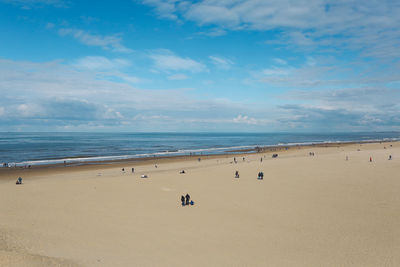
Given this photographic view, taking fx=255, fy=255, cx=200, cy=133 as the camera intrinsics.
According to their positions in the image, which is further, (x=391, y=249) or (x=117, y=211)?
(x=117, y=211)

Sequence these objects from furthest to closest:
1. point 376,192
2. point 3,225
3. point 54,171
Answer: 1. point 54,171
2. point 376,192
3. point 3,225

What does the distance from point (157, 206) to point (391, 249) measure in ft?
51.9

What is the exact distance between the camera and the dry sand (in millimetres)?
12469

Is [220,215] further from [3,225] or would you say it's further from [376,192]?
[376,192]

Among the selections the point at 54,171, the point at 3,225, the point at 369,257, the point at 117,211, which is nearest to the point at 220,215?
the point at 117,211

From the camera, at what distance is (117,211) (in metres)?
20.0

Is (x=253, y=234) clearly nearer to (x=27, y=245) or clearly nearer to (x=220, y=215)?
(x=220, y=215)

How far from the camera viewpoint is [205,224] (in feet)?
56.5

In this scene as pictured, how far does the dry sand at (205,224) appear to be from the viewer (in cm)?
1247

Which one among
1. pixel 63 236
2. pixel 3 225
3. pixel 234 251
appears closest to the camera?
pixel 234 251

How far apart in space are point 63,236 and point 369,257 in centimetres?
1652

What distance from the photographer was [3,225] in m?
16.5

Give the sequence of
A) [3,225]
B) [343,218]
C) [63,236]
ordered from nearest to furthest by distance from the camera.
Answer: [63,236] → [3,225] → [343,218]

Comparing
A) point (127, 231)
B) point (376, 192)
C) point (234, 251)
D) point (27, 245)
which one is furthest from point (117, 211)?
point (376, 192)
